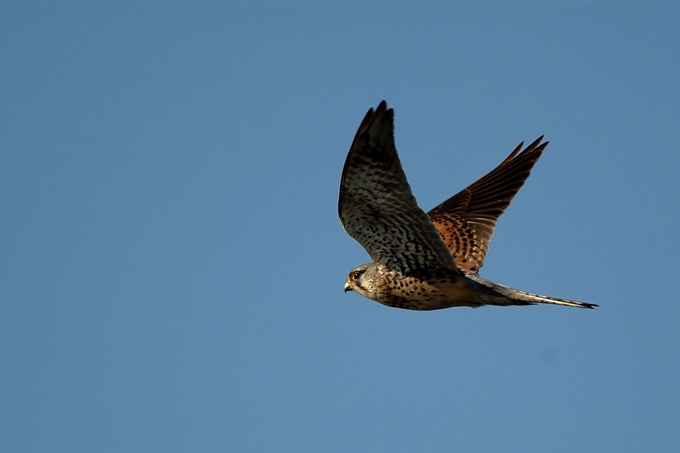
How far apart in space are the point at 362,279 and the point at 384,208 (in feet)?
4.69

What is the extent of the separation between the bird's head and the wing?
0.85 feet

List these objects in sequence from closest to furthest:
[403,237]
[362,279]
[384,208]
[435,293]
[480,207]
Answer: [384,208]
[403,237]
[435,293]
[362,279]
[480,207]

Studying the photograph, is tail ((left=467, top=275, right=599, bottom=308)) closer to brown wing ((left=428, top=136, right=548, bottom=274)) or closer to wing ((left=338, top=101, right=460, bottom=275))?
wing ((left=338, top=101, right=460, bottom=275))

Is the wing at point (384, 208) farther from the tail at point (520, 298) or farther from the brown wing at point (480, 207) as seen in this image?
the brown wing at point (480, 207)

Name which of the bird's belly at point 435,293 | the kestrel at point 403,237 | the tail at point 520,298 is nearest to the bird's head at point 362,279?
the kestrel at point 403,237

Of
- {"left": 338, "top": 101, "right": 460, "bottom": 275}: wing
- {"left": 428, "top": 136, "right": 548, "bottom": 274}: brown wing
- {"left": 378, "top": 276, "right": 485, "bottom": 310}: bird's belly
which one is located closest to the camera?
{"left": 338, "top": 101, "right": 460, "bottom": 275}: wing

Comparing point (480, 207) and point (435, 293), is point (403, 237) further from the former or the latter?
point (480, 207)

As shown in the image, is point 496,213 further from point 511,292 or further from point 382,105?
point 382,105

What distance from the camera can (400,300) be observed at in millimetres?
9133

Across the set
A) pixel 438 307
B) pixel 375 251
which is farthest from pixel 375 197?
pixel 438 307

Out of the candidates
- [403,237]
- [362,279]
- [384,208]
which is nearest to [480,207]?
[362,279]

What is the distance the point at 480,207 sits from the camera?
10.8 metres

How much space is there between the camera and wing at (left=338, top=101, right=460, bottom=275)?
7.36 meters

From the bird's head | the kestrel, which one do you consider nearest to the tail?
the kestrel
